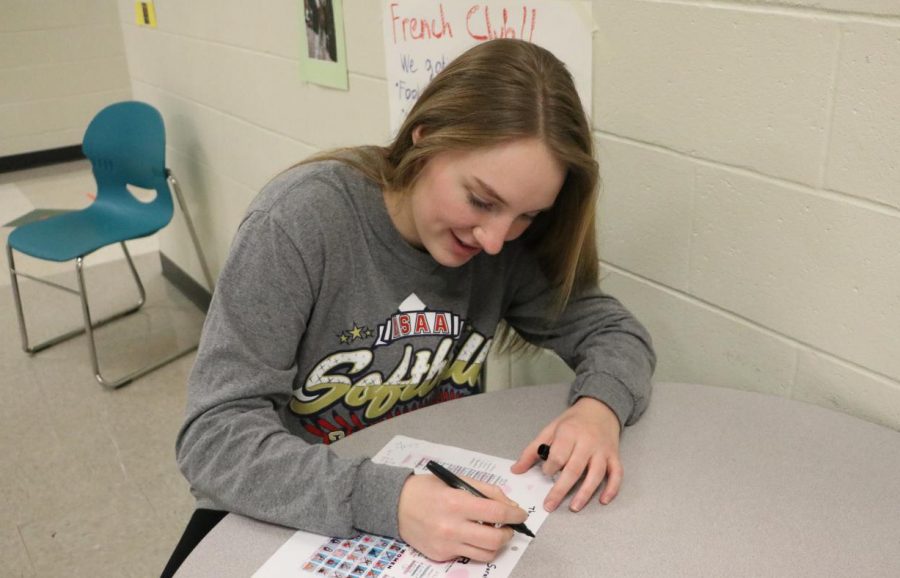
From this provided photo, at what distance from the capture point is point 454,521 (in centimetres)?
75

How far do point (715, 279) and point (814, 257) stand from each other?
0.55 feet

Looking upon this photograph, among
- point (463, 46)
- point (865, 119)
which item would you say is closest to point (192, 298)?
point (463, 46)

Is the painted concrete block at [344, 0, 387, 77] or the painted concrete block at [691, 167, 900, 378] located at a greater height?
the painted concrete block at [344, 0, 387, 77]

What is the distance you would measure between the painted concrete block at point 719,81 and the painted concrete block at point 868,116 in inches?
0.8

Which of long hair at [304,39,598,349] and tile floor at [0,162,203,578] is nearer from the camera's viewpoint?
long hair at [304,39,598,349]

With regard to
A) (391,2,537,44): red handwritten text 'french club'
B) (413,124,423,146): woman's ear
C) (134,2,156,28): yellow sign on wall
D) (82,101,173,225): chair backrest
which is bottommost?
(82,101,173,225): chair backrest

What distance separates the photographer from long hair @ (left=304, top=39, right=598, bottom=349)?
914mm

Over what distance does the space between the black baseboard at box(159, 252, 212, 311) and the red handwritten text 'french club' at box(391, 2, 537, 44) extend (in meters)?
1.70

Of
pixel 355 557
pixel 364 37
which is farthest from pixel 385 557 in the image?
pixel 364 37

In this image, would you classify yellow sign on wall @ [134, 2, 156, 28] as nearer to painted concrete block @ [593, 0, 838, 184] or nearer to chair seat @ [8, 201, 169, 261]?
chair seat @ [8, 201, 169, 261]

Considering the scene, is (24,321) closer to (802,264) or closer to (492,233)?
(492,233)

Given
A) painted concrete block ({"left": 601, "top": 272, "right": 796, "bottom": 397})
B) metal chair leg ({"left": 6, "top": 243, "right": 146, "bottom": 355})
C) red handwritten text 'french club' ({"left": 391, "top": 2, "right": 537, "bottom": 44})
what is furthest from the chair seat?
painted concrete block ({"left": 601, "top": 272, "right": 796, "bottom": 397})

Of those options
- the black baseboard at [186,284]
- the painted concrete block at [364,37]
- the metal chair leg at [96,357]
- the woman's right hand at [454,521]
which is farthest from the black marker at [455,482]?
the black baseboard at [186,284]

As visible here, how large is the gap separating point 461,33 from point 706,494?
935 millimetres
